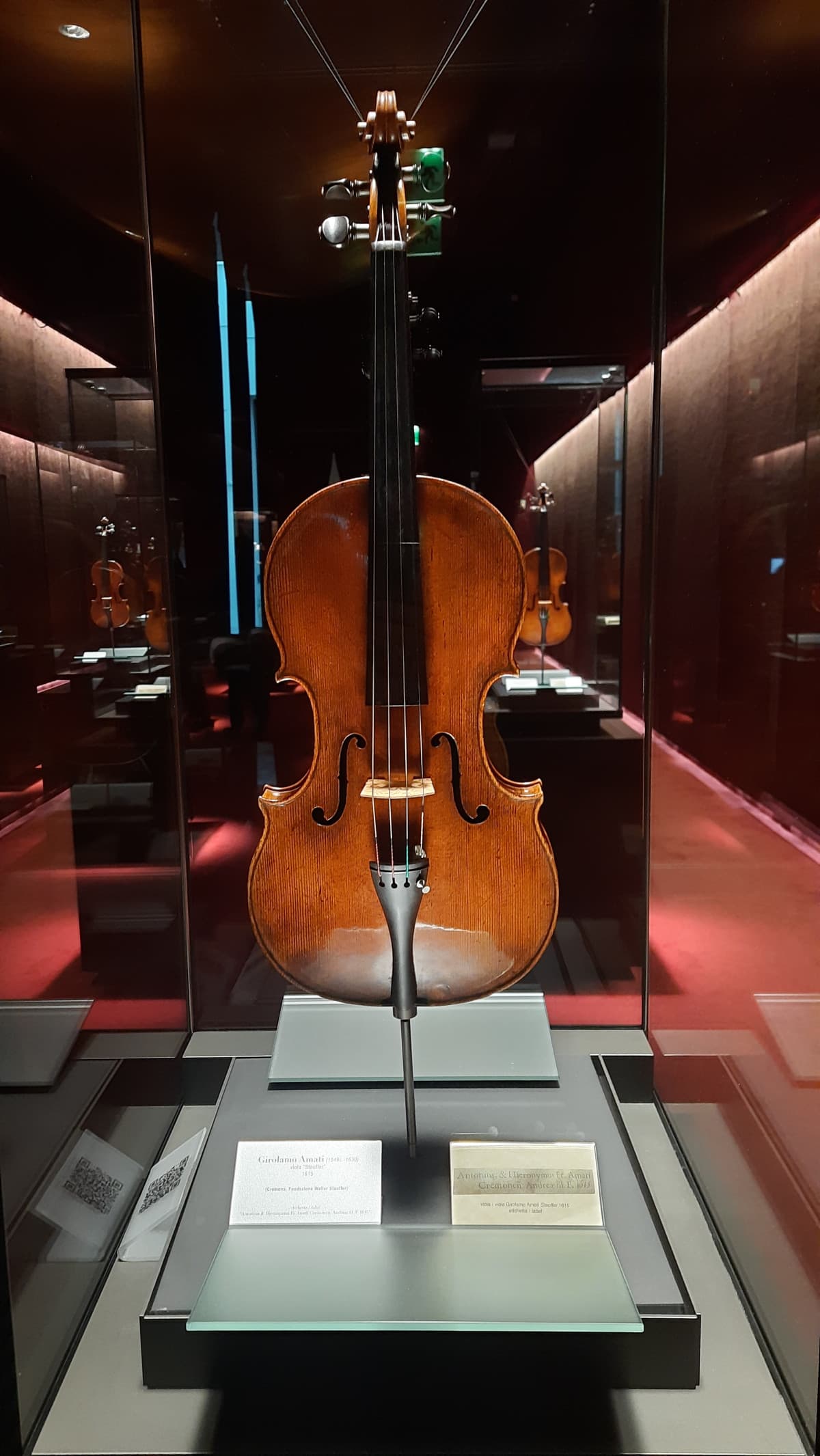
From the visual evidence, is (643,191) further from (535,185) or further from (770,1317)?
(770,1317)

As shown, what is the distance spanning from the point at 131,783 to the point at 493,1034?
0.83 metres

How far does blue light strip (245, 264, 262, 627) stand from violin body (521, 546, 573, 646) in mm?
534

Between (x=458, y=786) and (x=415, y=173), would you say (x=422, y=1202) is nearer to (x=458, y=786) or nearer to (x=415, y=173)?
(x=458, y=786)

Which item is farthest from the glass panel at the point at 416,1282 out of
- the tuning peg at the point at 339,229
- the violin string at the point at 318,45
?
the violin string at the point at 318,45

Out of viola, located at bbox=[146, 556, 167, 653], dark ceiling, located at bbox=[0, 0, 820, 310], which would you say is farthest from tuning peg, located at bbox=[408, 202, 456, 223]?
viola, located at bbox=[146, 556, 167, 653]

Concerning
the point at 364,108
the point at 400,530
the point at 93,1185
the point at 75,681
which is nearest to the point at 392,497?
the point at 400,530

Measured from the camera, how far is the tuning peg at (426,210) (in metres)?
1.28

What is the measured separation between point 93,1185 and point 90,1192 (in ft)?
0.04

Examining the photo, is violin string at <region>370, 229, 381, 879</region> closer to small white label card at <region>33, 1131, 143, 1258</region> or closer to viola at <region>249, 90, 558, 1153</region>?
viola at <region>249, 90, 558, 1153</region>

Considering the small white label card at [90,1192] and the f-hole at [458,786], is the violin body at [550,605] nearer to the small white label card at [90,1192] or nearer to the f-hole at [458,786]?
the f-hole at [458,786]

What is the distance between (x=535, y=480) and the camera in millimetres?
1794

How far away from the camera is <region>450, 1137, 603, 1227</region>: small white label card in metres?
1.26

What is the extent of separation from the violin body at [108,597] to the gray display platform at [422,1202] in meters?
0.86

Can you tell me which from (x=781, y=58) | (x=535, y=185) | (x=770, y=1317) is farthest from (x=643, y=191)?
(x=770, y=1317)
